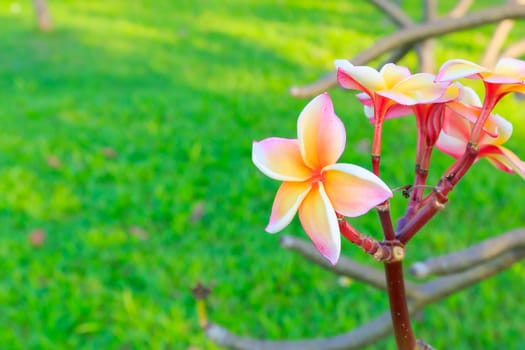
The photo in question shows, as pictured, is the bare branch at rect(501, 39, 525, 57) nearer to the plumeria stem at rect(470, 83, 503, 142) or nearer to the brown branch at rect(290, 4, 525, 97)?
the brown branch at rect(290, 4, 525, 97)

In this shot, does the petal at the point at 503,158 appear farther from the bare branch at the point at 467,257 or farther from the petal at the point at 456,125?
the bare branch at the point at 467,257

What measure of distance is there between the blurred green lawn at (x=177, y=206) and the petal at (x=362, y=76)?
6.06 ft

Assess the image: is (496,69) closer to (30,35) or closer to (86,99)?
(86,99)

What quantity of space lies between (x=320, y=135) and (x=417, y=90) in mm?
59

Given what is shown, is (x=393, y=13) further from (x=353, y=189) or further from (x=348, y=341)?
(x=353, y=189)

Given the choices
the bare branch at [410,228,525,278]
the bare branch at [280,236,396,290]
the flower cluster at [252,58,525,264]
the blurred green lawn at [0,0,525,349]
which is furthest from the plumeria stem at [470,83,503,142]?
the blurred green lawn at [0,0,525,349]

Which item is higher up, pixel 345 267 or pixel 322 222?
pixel 322 222

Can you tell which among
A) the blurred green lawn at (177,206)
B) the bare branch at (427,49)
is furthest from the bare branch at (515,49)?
the blurred green lawn at (177,206)

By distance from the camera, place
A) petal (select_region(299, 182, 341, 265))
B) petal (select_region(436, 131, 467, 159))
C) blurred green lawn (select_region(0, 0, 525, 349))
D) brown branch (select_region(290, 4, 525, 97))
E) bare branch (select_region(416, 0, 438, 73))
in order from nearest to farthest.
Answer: petal (select_region(299, 182, 341, 265)) → petal (select_region(436, 131, 467, 159)) → brown branch (select_region(290, 4, 525, 97)) → bare branch (select_region(416, 0, 438, 73)) → blurred green lawn (select_region(0, 0, 525, 349))

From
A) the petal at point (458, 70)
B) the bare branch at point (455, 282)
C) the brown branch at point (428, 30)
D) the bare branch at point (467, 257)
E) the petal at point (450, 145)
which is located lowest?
the bare branch at point (455, 282)

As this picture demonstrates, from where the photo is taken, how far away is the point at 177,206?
2893 mm

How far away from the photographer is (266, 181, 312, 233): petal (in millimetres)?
309

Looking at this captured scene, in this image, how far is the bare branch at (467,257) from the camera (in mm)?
896

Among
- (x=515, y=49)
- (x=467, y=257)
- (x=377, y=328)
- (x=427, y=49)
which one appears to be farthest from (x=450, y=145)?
(x=515, y=49)
